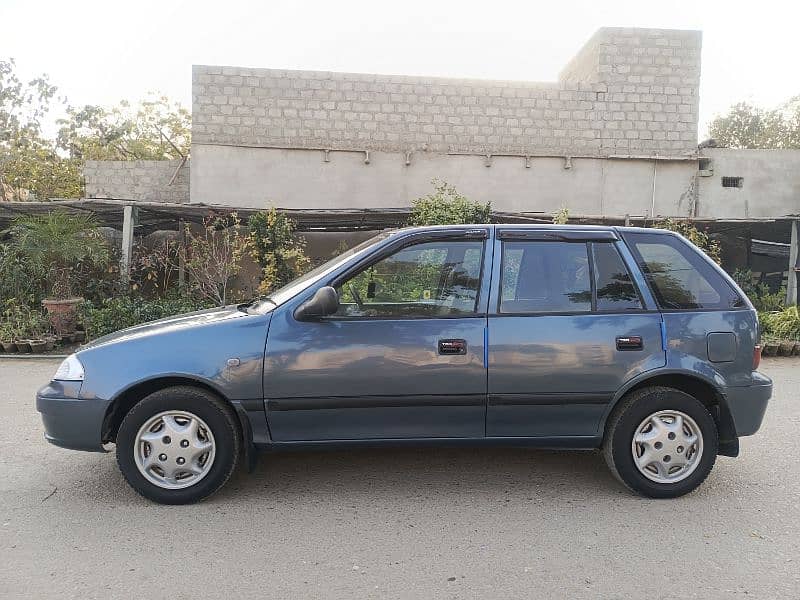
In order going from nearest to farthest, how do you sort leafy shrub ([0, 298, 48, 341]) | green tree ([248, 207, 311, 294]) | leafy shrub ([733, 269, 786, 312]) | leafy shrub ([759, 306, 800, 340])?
leafy shrub ([0, 298, 48, 341]) < leafy shrub ([759, 306, 800, 340]) < green tree ([248, 207, 311, 294]) < leafy shrub ([733, 269, 786, 312])

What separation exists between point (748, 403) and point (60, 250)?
32.3 feet

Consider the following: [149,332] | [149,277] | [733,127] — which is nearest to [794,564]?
[149,332]

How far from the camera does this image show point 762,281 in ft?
43.9

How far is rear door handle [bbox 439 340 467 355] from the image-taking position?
12.0ft

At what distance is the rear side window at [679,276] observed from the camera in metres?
3.92

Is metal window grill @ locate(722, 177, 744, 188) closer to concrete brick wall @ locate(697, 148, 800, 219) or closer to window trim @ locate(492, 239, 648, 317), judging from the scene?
concrete brick wall @ locate(697, 148, 800, 219)

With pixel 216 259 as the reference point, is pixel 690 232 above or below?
above

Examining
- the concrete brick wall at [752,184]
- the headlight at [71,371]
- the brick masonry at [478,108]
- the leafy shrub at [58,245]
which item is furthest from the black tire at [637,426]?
the concrete brick wall at [752,184]

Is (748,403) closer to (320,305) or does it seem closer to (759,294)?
(320,305)

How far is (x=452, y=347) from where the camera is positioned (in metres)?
3.67

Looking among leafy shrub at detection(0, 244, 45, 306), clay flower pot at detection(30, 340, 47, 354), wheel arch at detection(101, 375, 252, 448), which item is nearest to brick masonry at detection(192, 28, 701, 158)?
leafy shrub at detection(0, 244, 45, 306)

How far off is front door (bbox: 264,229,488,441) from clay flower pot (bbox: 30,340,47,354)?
7.54 metres

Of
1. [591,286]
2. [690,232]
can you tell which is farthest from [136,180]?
[591,286]

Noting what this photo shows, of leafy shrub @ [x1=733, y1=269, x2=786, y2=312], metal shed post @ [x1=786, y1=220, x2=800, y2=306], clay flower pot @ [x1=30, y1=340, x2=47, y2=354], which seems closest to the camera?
clay flower pot @ [x1=30, y1=340, x2=47, y2=354]
